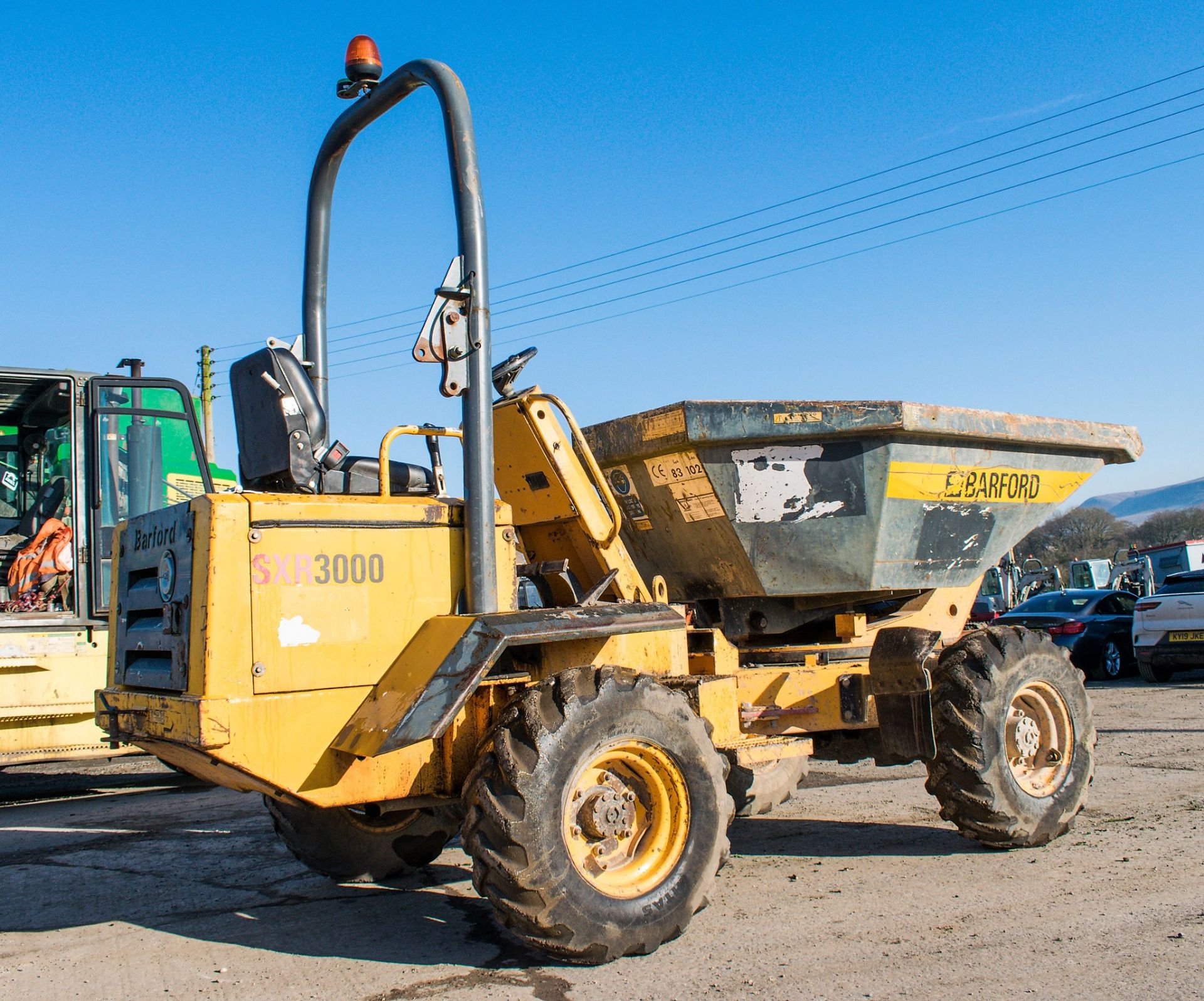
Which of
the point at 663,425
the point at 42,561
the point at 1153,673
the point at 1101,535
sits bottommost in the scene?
the point at 1153,673

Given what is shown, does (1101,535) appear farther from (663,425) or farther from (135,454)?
(663,425)

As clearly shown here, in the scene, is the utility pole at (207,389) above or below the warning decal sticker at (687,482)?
above

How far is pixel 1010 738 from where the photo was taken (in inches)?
236

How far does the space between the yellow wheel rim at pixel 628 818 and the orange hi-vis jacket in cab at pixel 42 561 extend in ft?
18.3

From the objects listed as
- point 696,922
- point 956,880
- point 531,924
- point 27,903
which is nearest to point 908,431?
point 956,880

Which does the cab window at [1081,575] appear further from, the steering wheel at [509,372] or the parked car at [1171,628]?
the steering wheel at [509,372]

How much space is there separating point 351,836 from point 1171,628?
40.7ft

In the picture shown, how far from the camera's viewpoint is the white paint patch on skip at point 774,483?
571cm

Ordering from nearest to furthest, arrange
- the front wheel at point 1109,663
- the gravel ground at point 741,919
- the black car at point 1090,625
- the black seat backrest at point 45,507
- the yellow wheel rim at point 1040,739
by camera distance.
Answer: the gravel ground at point 741,919 → the yellow wheel rim at point 1040,739 → the black seat backrest at point 45,507 → the black car at point 1090,625 → the front wheel at point 1109,663

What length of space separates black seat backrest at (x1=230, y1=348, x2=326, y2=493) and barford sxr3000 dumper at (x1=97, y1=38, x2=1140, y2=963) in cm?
2

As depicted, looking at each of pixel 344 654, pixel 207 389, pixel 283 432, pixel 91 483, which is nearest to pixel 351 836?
pixel 344 654

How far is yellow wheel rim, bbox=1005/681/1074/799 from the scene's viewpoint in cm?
596

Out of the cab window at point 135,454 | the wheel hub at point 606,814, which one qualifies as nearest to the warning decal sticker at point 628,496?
the wheel hub at point 606,814

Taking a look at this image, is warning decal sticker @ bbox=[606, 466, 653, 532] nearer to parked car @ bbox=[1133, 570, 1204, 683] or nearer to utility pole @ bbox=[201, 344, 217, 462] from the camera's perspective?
parked car @ bbox=[1133, 570, 1204, 683]
